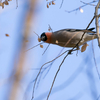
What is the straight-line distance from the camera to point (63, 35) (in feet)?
11.9

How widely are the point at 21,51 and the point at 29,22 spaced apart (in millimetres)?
269

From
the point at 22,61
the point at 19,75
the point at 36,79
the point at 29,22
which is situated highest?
the point at 29,22

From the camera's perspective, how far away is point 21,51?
1.33m

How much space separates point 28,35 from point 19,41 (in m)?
0.10

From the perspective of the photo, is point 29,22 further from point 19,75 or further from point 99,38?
point 99,38

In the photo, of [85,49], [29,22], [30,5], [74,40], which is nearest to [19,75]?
[29,22]

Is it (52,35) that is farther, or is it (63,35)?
(52,35)

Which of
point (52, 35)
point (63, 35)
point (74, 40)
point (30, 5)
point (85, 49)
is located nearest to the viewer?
point (30, 5)

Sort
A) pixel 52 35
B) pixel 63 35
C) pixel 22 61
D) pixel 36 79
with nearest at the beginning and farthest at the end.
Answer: pixel 22 61 → pixel 36 79 → pixel 63 35 → pixel 52 35

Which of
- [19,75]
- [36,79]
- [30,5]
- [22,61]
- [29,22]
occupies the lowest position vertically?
[36,79]

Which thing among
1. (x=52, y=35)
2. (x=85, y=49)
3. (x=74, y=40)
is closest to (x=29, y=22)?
(x=85, y=49)

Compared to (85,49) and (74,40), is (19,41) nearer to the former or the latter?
(85,49)

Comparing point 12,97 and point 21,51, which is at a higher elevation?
point 21,51

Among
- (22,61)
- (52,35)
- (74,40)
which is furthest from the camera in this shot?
(52,35)
